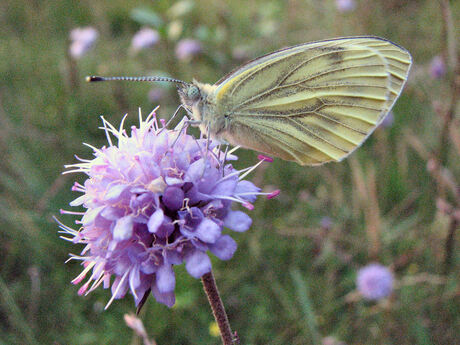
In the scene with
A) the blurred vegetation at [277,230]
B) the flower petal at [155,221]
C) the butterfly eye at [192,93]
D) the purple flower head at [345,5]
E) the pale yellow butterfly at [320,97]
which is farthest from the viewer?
the purple flower head at [345,5]

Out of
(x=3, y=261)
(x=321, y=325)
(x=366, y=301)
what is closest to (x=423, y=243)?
(x=366, y=301)

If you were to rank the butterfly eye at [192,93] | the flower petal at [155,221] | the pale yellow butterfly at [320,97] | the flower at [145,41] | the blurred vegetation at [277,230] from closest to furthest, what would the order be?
the flower petal at [155,221] → the butterfly eye at [192,93] → the pale yellow butterfly at [320,97] → the blurred vegetation at [277,230] → the flower at [145,41]

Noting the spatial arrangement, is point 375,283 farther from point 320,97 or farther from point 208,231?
point 208,231

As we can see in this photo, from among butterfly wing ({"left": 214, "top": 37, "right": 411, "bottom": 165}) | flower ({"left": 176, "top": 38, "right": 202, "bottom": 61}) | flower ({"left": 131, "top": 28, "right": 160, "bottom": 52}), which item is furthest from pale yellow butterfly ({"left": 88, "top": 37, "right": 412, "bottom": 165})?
flower ({"left": 131, "top": 28, "right": 160, "bottom": 52})

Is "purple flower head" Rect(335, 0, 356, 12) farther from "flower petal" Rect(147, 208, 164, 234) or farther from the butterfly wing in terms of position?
"flower petal" Rect(147, 208, 164, 234)

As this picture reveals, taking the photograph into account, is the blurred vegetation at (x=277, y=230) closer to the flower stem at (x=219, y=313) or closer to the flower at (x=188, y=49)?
the flower at (x=188, y=49)

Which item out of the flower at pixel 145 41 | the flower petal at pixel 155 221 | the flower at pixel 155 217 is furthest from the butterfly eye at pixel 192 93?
the flower at pixel 145 41
